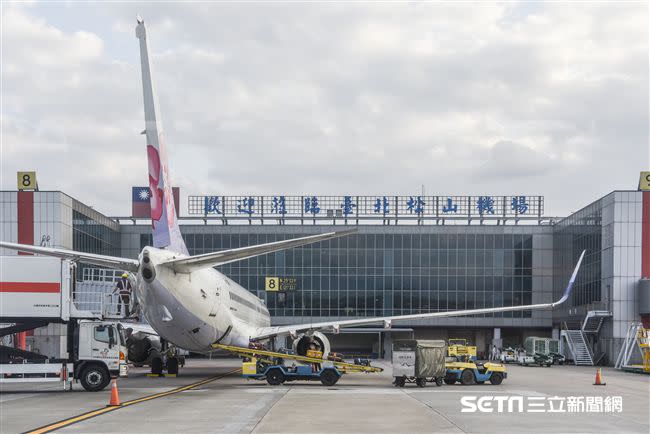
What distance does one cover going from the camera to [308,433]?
22.5m

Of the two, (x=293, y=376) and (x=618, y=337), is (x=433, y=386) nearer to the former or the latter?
(x=293, y=376)

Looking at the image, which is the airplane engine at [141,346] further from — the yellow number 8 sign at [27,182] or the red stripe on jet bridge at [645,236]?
the red stripe on jet bridge at [645,236]

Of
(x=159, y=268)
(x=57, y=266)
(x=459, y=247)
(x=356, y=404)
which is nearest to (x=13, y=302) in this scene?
(x=57, y=266)

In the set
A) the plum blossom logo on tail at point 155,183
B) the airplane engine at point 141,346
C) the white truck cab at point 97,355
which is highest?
the plum blossom logo on tail at point 155,183

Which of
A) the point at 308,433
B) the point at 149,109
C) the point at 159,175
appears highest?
the point at 149,109

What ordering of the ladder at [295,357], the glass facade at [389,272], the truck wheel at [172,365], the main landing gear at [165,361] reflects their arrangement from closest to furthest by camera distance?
1. the ladder at [295,357]
2. the main landing gear at [165,361]
3. the truck wheel at [172,365]
4. the glass facade at [389,272]

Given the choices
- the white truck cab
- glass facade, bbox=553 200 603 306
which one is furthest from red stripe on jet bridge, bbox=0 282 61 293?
glass facade, bbox=553 200 603 306

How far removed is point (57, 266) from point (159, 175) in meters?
6.12

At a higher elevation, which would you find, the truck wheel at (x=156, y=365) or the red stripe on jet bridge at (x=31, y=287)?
the red stripe on jet bridge at (x=31, y=287)

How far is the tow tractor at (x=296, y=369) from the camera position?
139ft

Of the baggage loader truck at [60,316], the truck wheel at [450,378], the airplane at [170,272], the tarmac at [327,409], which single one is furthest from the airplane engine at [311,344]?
the baggage loader truck at [60,316]

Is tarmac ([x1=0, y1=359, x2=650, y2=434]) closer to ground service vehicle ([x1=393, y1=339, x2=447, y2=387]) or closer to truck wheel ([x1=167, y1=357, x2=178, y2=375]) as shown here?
ground service vehicle ([x1=393, y1=339, x2=447, y2=387])

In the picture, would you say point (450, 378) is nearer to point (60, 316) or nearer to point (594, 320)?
point (60, 316)

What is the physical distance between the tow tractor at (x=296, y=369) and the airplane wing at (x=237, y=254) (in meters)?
8.34
